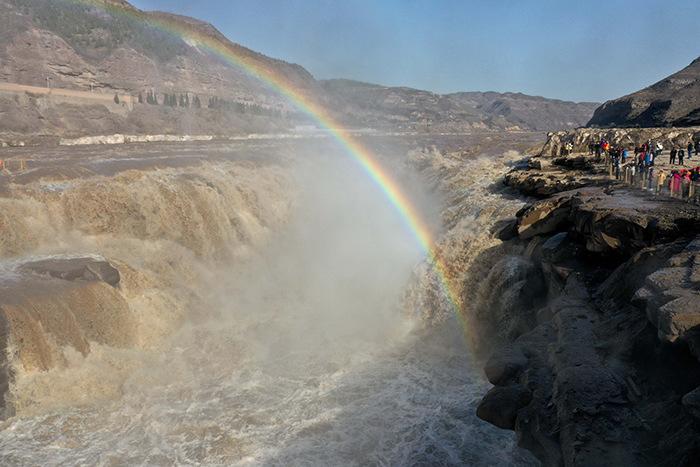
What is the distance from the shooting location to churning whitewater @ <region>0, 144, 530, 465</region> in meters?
7.82

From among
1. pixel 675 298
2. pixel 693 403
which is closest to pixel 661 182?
pixel 675 298

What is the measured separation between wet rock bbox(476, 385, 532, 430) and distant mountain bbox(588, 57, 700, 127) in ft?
134

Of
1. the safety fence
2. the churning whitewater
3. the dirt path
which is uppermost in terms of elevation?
the dirt path

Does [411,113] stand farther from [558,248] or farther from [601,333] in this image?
[601,333]

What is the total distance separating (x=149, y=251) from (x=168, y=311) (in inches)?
114

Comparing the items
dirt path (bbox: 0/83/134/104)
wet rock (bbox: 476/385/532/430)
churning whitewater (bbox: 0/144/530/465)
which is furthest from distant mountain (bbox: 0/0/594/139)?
wet rock (bbox: 476/385/532/430)

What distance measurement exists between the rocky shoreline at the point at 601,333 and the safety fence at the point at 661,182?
0.58 meters

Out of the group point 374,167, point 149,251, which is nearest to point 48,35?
point 374,167

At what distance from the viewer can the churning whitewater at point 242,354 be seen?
25.7ft

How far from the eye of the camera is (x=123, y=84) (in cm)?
8100

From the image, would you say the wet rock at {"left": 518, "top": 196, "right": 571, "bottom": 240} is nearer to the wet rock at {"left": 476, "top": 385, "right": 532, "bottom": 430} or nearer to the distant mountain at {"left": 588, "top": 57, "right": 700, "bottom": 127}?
the wet rock at {"left": 476, "top": 385, "right": 532, "bottom": 430}

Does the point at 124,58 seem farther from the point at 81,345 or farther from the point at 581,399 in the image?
the point at 581,399

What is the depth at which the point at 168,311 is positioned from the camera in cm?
1230

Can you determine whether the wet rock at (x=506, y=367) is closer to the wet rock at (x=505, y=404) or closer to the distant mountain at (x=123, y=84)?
the wet rock at (x=505, y=404)
